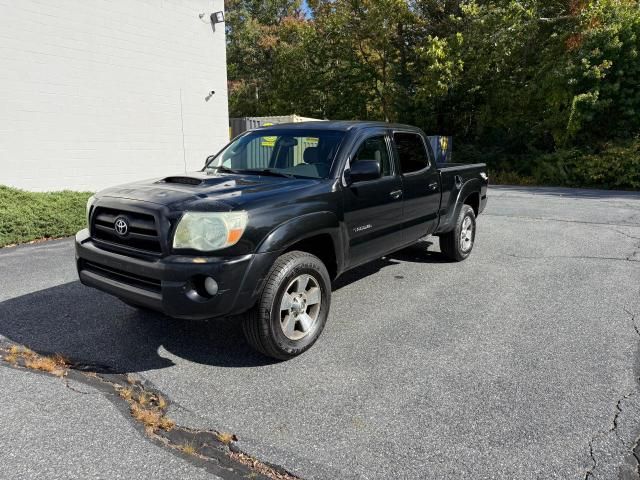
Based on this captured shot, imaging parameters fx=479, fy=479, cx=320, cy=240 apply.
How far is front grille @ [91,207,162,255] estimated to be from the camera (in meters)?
3.35

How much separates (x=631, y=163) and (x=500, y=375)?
52.8ft

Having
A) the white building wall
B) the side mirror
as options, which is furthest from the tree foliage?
the side mirror

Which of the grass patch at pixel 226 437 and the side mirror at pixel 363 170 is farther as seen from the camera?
the side mirror at pixel 363 170

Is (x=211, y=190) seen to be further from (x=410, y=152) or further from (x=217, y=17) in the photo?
(x=217, y=17)

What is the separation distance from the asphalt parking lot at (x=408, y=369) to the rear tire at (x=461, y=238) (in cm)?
41

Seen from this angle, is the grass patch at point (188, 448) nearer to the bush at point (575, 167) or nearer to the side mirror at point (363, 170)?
the side mirror at point (363, 170)

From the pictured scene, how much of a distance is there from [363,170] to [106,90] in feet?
29.8

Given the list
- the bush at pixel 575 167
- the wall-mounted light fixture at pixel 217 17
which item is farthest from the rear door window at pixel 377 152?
the bush at pixel 575 167

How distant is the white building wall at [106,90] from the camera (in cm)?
940

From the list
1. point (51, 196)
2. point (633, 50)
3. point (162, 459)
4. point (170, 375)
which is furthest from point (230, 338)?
point (633, 50)

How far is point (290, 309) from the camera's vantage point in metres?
3.65

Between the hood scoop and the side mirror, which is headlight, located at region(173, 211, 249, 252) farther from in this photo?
the side mirror

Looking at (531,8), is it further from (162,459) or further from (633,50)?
(162,459)

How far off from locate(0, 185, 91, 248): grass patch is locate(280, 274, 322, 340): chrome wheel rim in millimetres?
6225
